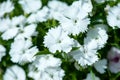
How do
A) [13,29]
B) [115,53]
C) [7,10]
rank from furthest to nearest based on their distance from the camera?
[7,10], [13,29], [115,53]

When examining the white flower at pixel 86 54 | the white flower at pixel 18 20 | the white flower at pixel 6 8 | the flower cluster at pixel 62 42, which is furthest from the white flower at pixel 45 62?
the white flower at pixel 6 8

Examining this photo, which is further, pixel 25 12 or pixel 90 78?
pixel 25 12

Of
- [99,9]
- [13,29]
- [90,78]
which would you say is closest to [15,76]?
[13,29]

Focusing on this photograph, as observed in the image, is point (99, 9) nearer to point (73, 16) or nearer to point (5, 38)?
point (73, 16)

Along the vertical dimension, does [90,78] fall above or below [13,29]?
below

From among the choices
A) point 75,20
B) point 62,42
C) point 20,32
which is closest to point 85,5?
point 75,20
